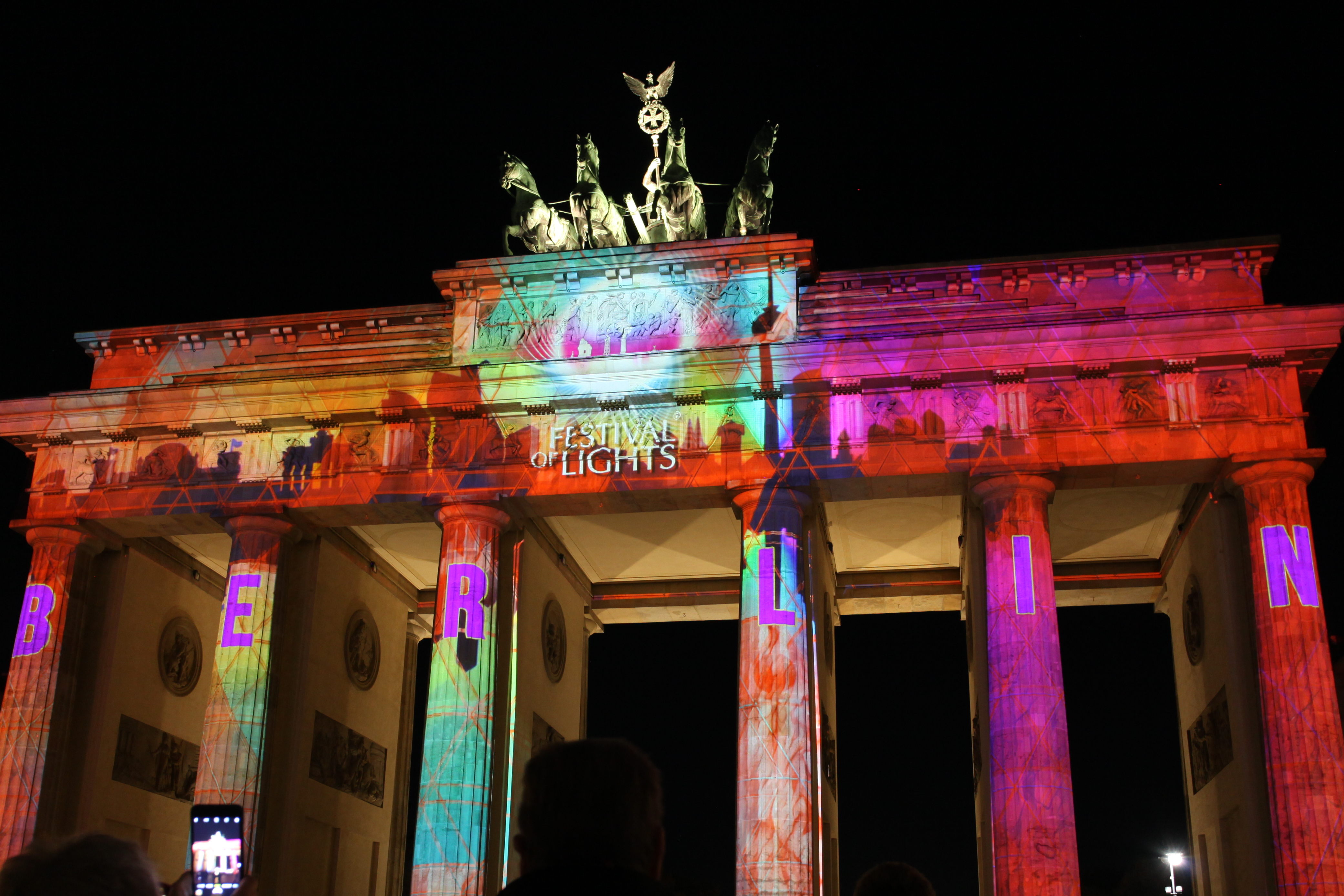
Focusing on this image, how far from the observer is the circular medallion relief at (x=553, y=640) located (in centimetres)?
2669

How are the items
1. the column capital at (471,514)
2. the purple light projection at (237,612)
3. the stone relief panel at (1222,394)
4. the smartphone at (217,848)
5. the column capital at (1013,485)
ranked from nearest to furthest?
the smartphone at (217,848), the stone relief panel at (1222,394), the column capital at (1013,485), the column capital at (471,514), the purple light projection at (237,612)

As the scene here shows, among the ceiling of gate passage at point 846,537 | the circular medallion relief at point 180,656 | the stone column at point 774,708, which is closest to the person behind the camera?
the stone column at point 774,708

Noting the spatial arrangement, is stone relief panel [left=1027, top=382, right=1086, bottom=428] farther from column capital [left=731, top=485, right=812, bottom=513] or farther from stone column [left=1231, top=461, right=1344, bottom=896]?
column capital [left=731, top=485, right=812, bottom=513]

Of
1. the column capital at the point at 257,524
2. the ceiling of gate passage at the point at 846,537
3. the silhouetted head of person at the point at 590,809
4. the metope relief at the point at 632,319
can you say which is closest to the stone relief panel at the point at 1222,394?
the ceiling of gate passage at the point at 846,537

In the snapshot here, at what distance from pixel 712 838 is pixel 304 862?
2505cm

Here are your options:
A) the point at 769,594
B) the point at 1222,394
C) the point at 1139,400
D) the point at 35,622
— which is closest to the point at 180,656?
the point at 35,622

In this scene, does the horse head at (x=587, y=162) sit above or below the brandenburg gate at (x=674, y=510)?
above

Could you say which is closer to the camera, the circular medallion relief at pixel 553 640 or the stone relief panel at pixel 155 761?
the stone relief panel at pixel 155 761

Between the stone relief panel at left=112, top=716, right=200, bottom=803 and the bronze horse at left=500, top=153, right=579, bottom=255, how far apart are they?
39.4ft

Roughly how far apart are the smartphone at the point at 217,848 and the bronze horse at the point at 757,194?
19896 millimetres

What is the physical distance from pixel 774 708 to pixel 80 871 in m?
18.4

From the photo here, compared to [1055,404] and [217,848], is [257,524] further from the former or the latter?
[217,848]

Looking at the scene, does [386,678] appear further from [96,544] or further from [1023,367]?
[1023,367]

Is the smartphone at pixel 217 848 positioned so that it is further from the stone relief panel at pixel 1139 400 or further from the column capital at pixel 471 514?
the stone relief panel at pixel 1139 400
